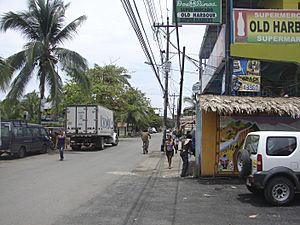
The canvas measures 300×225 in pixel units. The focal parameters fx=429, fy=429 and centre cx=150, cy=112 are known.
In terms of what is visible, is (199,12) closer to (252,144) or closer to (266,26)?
(266,26)

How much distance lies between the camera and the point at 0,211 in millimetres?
8953

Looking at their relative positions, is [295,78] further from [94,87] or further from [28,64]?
[94,87]

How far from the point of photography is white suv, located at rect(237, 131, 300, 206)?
32.7 ft

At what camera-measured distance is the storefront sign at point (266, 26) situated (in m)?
18.4

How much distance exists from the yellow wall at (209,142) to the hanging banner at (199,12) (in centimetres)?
540

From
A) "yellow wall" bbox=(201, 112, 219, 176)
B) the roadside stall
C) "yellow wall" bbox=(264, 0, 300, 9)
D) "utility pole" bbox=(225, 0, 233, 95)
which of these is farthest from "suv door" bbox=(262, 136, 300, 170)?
"yellow wall" bbox=(264, 0, 300, 9)

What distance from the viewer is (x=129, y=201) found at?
10375 millimetres

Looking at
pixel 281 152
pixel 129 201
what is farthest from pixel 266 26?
pixel 129 201

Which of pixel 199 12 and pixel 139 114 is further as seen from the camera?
pixel 139 114

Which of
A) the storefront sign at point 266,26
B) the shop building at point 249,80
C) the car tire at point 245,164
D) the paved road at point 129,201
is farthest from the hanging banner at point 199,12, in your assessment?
the car tire at point 245,164

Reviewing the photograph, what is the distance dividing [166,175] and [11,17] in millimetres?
19054

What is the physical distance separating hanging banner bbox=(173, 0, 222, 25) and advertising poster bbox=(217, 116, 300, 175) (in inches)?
218

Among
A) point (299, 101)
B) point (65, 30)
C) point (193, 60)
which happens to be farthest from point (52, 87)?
point (299, 101)

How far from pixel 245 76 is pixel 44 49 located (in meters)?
17.5
